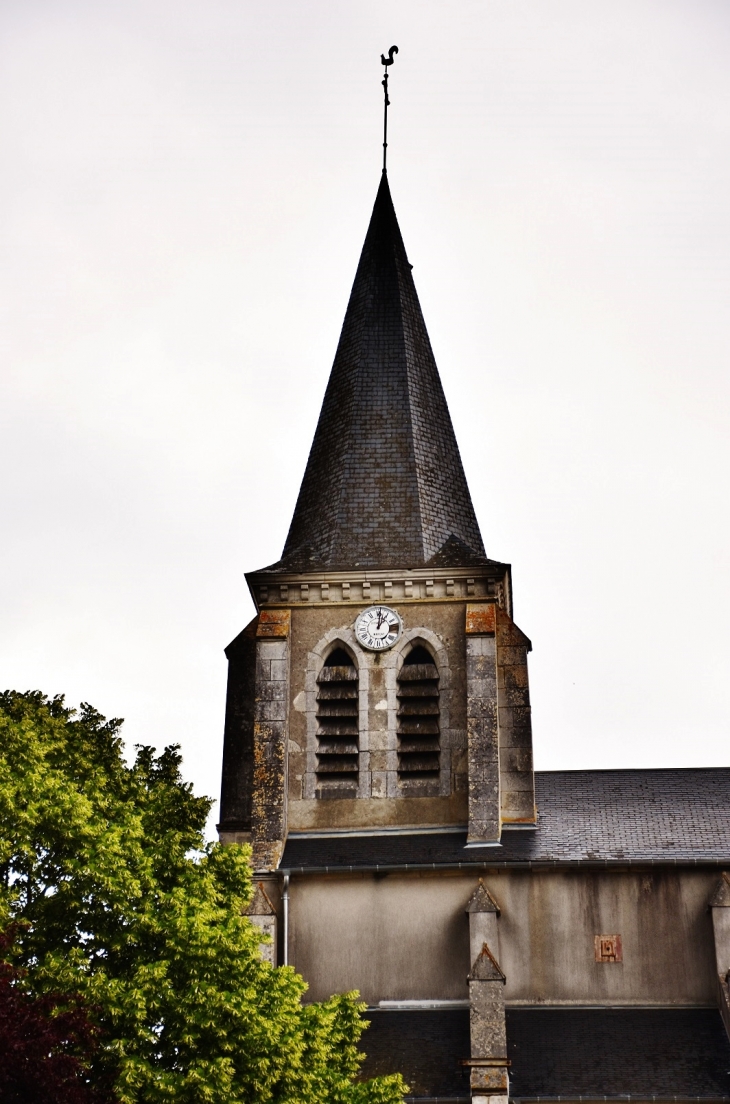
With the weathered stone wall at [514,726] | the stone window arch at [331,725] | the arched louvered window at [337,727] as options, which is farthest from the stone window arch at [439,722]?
the weathered stone wall at [514,726]

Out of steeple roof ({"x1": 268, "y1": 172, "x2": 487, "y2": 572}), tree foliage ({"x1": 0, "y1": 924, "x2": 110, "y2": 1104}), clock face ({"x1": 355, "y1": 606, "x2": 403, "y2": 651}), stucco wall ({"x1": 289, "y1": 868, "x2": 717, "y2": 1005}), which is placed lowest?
tree foliage ({"x1": 0, "y1": 924, "x2": 110, "y2": 1104})

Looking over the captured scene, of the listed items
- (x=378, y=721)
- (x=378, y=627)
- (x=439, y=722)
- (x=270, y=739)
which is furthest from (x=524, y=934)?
(x=378, y=627)

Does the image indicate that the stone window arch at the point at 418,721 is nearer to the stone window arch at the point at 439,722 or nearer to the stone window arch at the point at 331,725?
the stone window arch at the point at 439,722

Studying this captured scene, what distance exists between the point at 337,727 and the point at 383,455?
601 centimetres

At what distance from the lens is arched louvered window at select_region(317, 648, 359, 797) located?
3067 centimetres

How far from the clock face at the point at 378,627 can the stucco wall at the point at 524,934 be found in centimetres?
459

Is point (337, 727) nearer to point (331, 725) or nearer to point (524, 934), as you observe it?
point (331, 725)

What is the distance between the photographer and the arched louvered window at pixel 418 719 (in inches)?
1206

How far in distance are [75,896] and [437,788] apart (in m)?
9.52

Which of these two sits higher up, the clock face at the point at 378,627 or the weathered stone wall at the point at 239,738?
the clock face at the point at 378,627

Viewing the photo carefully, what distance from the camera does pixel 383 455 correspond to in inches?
1345

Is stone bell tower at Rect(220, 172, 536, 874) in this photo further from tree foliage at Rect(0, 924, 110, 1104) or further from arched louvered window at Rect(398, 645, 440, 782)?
tree foliage at Rect(0, 924, 110, 1104)

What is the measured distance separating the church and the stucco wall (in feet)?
0.11

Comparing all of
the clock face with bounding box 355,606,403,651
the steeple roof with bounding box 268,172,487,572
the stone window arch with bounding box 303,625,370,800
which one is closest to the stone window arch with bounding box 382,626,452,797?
the clock face with bounding box 355,606,403,651
